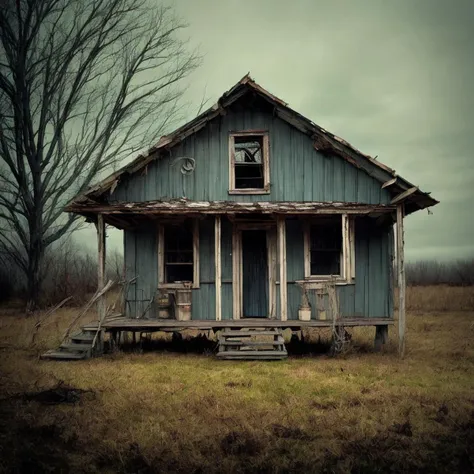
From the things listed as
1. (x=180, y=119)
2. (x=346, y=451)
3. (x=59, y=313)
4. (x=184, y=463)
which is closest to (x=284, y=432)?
(x=346, y=451)

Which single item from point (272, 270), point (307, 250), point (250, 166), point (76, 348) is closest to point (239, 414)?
point (76, 348)

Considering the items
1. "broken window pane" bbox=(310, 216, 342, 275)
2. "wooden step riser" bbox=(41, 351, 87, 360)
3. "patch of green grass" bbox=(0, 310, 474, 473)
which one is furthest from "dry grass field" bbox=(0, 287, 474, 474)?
"broken window pane" bbox=(310, 216, 342, 275)

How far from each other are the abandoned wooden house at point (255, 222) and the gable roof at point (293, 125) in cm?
3

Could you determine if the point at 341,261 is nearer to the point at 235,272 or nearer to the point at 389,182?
the point at 389,182

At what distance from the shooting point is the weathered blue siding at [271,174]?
42.1 feet

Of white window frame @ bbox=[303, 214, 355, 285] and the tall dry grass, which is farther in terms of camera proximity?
the tall dry grass

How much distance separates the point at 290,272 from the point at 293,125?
3.95 metres

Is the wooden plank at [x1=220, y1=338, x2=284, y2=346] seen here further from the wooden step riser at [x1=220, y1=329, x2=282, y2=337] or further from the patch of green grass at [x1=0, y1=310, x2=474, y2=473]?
the patch of green grass at [x1=0, y1=310, x2=474, y2=473]

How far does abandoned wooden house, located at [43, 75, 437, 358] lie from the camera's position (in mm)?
12594

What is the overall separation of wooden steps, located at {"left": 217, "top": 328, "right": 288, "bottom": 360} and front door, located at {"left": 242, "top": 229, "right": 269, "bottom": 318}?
5.05ft

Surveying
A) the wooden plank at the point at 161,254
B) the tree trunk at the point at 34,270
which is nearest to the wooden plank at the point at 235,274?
the wooden plank at the point at 161,254

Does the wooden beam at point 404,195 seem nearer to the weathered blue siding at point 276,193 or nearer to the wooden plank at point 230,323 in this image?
the weathered blue siding at point 276,193

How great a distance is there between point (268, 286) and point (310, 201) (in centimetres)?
262

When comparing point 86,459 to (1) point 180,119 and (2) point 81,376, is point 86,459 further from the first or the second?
(1) point 180,119
